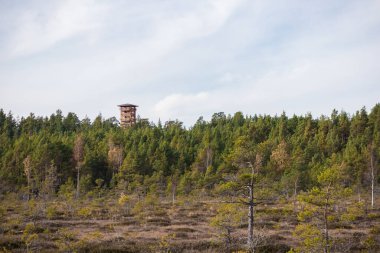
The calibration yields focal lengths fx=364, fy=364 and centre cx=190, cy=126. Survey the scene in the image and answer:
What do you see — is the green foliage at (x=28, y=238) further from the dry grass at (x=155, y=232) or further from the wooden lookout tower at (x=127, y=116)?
the wooden lookout tower at (x=127, y=116)

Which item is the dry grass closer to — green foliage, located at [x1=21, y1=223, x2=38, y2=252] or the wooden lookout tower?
green foliage, located at [x1=21, y1=223, x2=38, y2=252]

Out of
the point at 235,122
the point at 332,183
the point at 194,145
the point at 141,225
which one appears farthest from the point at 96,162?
the point at 332,183

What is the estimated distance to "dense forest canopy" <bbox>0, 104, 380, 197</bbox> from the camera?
52.0 metres

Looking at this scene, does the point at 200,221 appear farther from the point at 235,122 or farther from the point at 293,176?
the point at 235,122

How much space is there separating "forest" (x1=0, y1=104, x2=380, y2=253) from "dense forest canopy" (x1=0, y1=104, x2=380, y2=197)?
28 cm

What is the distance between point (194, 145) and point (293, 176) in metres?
41.3

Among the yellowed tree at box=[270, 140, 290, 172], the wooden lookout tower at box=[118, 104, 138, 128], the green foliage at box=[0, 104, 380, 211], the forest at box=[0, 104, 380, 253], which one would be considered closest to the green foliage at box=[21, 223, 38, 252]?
the forest at box=[0, 104, 380, 253]

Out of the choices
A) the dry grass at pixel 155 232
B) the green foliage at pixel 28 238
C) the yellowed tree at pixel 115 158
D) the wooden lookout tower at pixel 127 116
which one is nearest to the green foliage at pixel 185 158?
the yellowed tree at pixel 115 158

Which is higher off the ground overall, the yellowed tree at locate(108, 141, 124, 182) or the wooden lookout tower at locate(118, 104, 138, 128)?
the wooden lookout tower at locate(118, 104, 138, 128)

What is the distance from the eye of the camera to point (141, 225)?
30844 mm

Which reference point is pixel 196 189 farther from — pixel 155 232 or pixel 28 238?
pixel 28 238

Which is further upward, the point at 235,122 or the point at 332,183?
the point at 235,122

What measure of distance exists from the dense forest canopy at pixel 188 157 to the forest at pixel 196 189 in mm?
279

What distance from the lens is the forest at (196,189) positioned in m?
18.9
